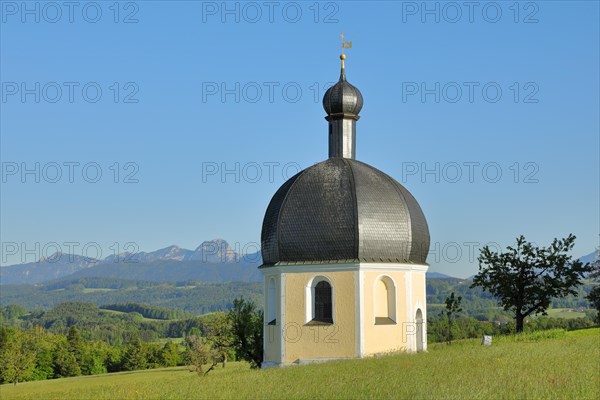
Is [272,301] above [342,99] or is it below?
below

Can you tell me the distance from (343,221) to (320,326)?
171 inches

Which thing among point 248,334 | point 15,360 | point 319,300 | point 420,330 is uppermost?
point 319,300

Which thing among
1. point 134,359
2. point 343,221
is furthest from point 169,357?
point 343,221

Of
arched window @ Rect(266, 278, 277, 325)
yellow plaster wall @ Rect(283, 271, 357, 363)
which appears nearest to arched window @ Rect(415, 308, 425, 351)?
yellow plaster wall @ Rect(283, 271, 357, 363)

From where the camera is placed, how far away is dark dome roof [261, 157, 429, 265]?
31.1 meters

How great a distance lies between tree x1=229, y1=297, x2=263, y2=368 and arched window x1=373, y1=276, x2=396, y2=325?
771 centimetres

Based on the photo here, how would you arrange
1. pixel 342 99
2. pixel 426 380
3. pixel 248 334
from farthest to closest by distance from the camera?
pixel 248 334
pixel 342 99
pixel 426 380

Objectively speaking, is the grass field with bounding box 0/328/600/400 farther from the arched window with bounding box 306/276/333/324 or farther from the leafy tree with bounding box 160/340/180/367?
the leafy tree with bounding box 160/340/180/367

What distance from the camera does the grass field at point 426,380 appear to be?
18438 mm

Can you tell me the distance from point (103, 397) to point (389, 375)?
798cm

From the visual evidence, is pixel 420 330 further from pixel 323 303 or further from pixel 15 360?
pixel 15 360

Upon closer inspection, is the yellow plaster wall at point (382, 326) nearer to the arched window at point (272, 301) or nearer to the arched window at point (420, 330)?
the arched window at point (420, 330)

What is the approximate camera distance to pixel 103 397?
2009cm

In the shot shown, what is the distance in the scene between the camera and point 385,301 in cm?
3180
